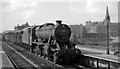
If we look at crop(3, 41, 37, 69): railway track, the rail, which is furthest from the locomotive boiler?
crop(3, 41, 37, 69): railway track

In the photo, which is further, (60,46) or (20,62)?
(20,62)

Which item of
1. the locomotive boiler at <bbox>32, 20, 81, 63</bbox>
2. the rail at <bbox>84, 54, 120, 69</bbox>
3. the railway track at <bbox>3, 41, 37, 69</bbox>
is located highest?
the locomotive boiler at <bbox>32, 20, 81, 63</bbox>

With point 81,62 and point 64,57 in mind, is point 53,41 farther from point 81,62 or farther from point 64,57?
point 81,62

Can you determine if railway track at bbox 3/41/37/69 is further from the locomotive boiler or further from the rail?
the rail

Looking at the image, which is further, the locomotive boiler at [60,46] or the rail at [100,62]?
the locomotive boiler at [60,46]

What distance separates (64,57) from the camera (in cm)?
1642

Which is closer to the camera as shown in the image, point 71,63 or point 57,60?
point 57,60

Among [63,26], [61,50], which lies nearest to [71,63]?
[61,50]

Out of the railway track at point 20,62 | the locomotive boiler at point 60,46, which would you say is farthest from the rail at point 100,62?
the railway track at point 20,62

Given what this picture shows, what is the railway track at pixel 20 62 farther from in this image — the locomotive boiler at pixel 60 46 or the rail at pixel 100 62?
the rail at pixel 100 62

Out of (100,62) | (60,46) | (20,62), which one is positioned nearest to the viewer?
(100,62)

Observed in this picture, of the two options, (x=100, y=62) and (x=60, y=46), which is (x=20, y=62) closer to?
(x=60, y=46)

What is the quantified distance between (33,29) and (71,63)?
9284 mm

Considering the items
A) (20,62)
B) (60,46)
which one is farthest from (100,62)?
(20,62)
